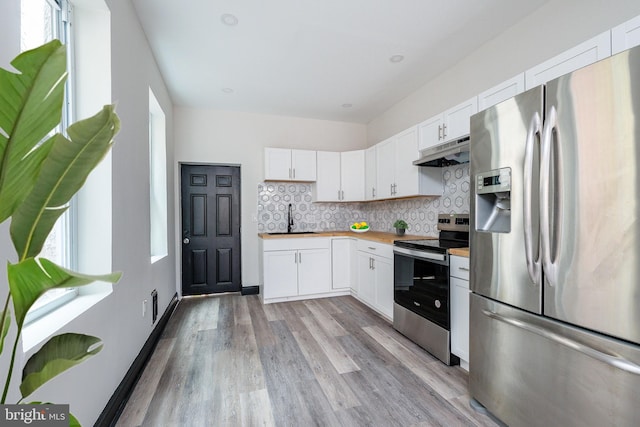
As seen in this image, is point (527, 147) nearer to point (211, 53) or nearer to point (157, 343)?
point (211, 53)

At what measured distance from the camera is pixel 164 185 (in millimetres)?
3393

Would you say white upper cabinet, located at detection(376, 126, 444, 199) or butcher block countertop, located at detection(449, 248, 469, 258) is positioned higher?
white upper cabinet, located at detection(376, 126, 444, 199)

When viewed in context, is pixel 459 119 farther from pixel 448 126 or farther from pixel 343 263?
pixel 343 263

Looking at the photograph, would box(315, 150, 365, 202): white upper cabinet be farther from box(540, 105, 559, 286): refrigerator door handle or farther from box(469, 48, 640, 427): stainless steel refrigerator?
box(540, 105, 559, 286): refrigerator door handle

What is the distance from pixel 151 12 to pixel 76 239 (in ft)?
5.88

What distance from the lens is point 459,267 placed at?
2131 millimetres

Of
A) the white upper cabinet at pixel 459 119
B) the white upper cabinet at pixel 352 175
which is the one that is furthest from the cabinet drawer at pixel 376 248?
the white upper cabinet at pixel 459 119

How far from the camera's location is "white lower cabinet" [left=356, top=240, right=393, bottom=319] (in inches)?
121

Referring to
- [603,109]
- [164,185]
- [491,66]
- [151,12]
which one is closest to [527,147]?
[603,109]

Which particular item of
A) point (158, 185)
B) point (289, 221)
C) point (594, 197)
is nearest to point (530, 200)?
point (594, 197)

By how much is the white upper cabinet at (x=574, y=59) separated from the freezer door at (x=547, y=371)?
55.9 inches

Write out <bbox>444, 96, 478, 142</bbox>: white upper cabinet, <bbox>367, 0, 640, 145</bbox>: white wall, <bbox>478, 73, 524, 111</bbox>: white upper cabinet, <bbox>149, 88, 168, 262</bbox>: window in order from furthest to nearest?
<bbox>149, 88, 168, 262</bbox>: window → <bbox>444, 96, 478, 142</bbox>: white upper cabinet → <bbox>478, 73, 524, 111</bbox>: white upper cabinet → <bbox>367, 0, 640, 145</bbox>: white wall

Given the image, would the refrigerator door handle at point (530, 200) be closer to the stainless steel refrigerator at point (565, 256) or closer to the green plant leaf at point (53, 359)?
the stainless steel refrigerator at point (565, 256)

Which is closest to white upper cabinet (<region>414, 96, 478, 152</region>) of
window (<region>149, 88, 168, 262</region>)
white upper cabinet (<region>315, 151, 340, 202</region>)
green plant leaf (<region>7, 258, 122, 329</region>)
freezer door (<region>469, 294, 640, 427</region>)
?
freezer door (<region>469, 294, 640, 427</region>)
